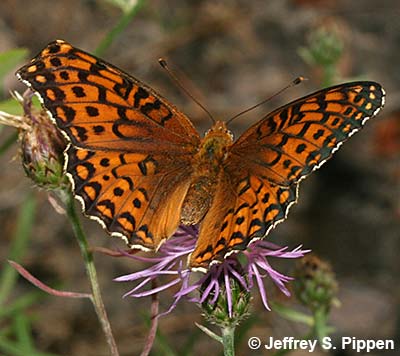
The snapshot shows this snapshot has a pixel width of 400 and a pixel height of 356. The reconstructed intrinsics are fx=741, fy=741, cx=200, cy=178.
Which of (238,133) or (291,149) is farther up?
(238,133)

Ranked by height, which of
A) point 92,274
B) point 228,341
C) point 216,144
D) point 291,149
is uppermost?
point 216,144

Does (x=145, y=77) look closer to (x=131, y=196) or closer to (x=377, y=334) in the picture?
(x=377, y=334)

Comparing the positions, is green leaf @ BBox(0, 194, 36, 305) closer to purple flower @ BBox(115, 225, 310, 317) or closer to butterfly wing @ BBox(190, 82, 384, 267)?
purple flower @ BBox(115, 225, 310, 317)

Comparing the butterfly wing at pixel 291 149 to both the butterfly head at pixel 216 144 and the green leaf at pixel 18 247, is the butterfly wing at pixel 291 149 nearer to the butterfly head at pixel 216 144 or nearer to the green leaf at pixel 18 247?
the butterfly head at pixel 216 144

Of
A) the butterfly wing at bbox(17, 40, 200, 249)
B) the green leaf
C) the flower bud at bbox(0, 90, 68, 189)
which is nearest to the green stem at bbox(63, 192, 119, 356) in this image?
the flower bud at bbox(0, 90, 68, 189)

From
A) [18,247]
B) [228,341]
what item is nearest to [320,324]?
[228,341]

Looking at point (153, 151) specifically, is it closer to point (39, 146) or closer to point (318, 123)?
point (39, 146)

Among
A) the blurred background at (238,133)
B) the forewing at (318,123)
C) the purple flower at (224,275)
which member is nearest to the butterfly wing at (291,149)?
the forewing at (318,123)
